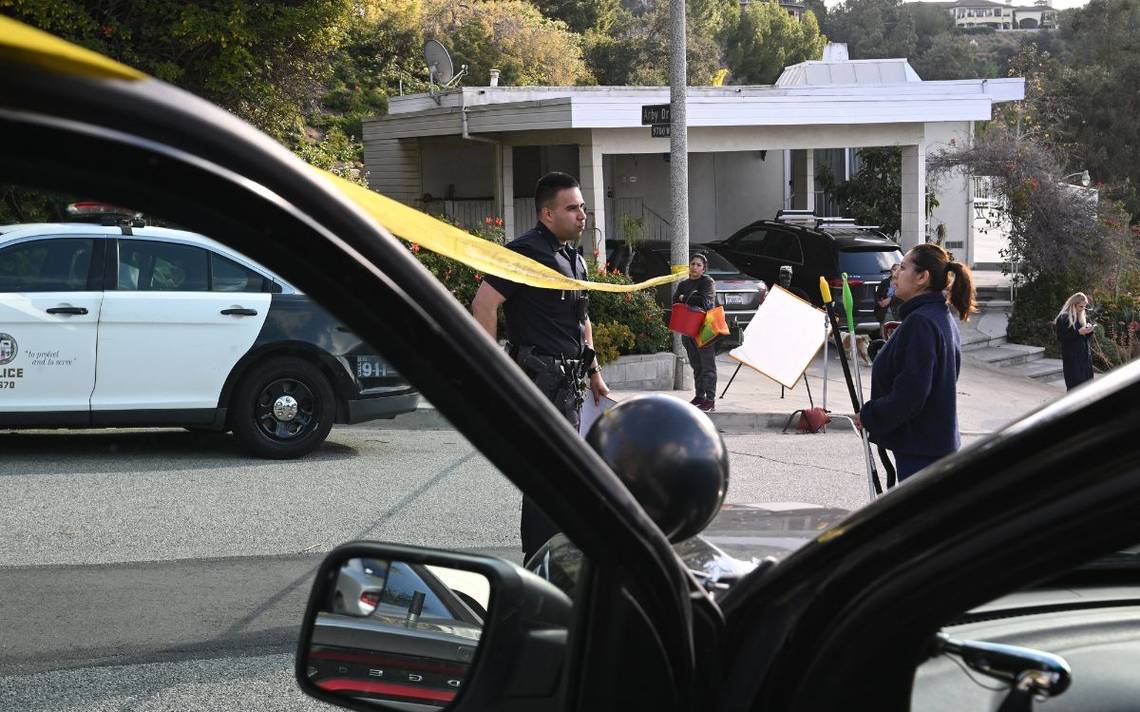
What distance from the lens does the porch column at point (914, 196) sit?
2130 centimetres

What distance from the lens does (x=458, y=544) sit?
6801 millimetres

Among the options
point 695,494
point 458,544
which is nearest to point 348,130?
point 458,544

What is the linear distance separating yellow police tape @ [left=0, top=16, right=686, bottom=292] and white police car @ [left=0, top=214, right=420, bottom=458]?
502cm

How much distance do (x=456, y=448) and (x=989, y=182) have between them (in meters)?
14.7

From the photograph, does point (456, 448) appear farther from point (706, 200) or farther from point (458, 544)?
point (706, 200)

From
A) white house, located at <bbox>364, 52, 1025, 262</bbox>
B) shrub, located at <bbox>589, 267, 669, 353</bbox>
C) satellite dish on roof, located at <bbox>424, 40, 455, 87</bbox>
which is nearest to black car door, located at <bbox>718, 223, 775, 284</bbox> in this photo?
white house, located at <bbox>364, 52, 1025, 262</bbox>

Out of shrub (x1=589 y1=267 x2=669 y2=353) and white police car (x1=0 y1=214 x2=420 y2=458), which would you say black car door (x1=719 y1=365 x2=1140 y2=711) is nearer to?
white police car (x1=0 y1=214 x2=420 y2=458)

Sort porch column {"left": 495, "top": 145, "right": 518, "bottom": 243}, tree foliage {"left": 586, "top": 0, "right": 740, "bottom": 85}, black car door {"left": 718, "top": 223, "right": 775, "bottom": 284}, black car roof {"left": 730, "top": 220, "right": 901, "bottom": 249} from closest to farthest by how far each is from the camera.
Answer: black car roof {"left": 730, "top": 220, "right": 901, "bottom": 249} → black car door {"left": 718, "top": 223, "right": 775, "bottom": 284} → porch column {"left": 495, "top": 145, "right": 518, "bottom": 243} → tree foliage {"left": 586, "top": 0, "right": 740, "bottom": 85}

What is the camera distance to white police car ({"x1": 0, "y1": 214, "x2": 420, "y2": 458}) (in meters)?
8.48

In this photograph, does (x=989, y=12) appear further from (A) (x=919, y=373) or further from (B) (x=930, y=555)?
(B) (x=930, y=555)

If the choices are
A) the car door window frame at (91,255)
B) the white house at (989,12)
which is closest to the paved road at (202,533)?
the car door window frame at (91,255)

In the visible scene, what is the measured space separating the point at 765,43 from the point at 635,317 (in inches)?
1669

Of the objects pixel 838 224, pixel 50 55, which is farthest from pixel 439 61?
pixel 50 55

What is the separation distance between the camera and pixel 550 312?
547cm
